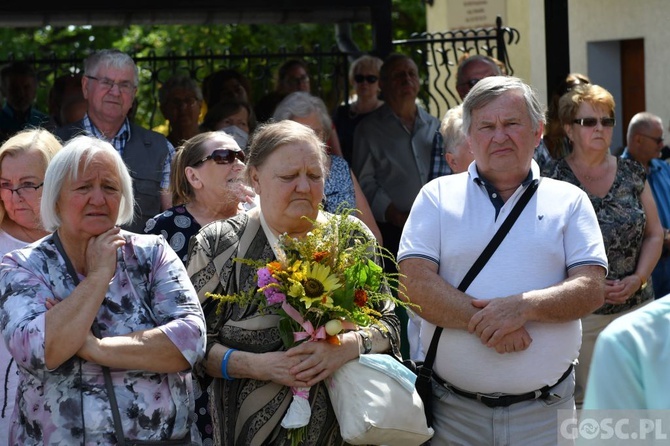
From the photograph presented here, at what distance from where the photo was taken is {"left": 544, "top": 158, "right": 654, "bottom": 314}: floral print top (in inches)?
234

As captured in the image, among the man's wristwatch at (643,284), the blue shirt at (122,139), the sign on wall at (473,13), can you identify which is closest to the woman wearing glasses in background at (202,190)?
the blue shirt at (122,139)

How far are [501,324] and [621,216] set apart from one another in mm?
2297

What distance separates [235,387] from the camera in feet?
13.1

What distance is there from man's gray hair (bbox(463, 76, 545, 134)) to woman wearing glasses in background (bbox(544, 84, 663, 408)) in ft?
5.50

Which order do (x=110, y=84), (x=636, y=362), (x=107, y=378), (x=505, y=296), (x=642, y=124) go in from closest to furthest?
(x=636, y=362), (x=107, y=378), (x=505, y=296), (x=110, y=84), (x=642, y=124)

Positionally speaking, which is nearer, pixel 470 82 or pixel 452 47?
pixel 470 82

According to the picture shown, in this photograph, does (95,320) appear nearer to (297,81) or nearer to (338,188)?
(338,188)

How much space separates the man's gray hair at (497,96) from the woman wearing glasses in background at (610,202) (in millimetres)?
1676

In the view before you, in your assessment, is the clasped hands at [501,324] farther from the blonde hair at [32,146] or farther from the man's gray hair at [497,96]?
the blonde hair at [32,146]

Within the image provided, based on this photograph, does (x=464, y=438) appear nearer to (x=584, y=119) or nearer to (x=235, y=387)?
(x=235, y=387)

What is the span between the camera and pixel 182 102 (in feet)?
25.8

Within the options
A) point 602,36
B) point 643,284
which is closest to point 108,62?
point 643,284

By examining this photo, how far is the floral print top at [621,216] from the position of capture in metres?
5.94

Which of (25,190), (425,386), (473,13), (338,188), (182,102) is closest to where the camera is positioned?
(425,386)
